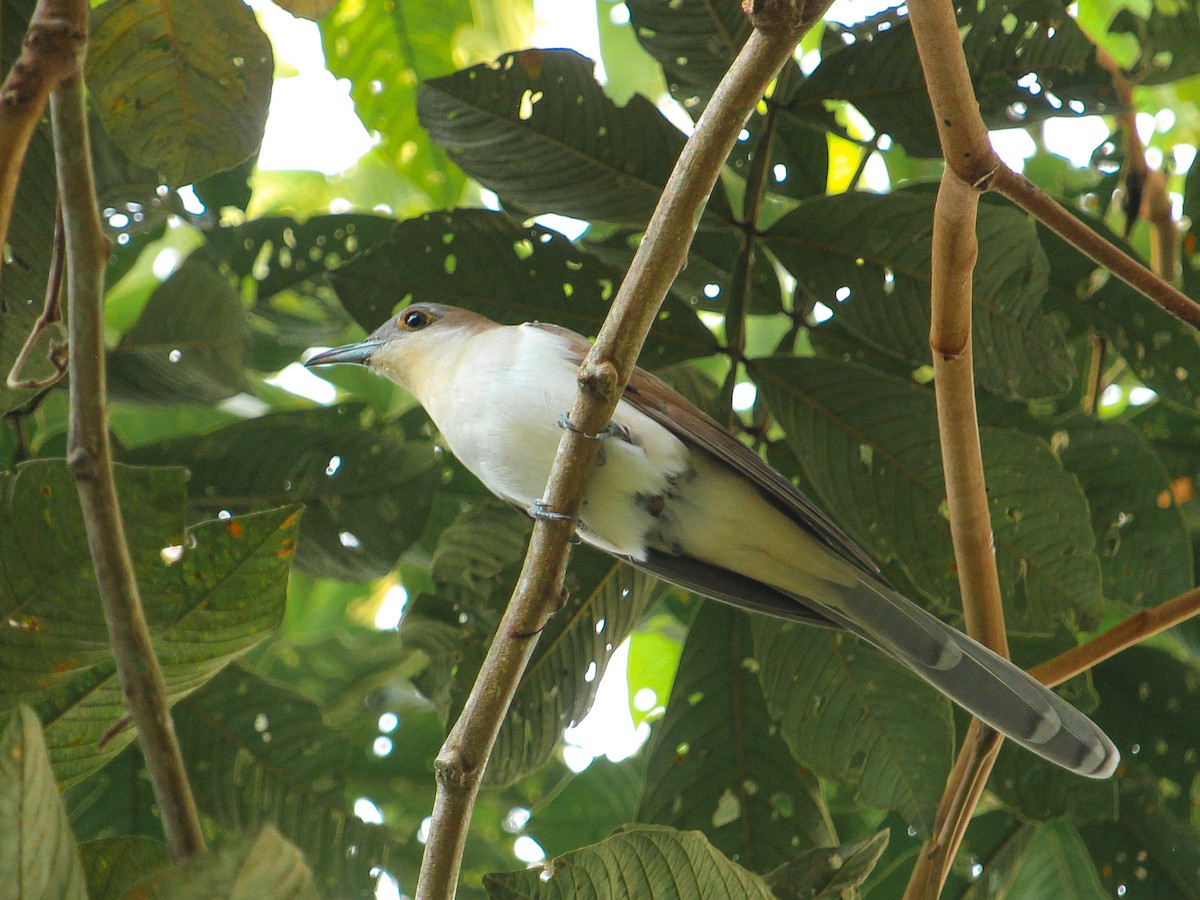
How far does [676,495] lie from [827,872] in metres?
0.98

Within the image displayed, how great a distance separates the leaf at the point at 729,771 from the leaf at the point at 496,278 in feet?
2.44

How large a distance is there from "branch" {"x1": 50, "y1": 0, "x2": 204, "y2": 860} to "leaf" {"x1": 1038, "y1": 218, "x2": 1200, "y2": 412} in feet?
7.44

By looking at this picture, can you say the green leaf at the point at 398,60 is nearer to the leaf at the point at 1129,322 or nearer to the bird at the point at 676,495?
the bird at the point at 676,495

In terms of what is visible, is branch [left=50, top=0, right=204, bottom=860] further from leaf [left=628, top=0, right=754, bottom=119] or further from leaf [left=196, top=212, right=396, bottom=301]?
leaf [left=196, top=212, right=396, bottom=301]

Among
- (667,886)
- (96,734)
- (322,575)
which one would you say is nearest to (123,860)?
(96,734)

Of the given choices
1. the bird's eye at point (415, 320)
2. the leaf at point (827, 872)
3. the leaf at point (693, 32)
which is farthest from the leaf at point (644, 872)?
the bird's eye at point (415, 320)

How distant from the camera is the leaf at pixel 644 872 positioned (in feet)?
5.98

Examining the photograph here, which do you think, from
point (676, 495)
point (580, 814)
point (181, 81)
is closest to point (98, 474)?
point (181, 81)

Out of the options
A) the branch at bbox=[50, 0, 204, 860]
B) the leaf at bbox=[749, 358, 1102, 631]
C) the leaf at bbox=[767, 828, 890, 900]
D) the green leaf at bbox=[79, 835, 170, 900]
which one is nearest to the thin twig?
the branch at bbox=[50, 0, 204, 860]

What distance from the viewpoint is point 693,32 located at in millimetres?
2666

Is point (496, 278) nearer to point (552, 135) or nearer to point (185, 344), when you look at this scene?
point (552, 135)

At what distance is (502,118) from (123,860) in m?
1.71

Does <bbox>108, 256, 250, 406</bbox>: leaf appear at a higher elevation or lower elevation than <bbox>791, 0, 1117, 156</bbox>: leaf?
lower

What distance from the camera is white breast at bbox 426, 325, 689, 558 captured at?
2773 millimetres
